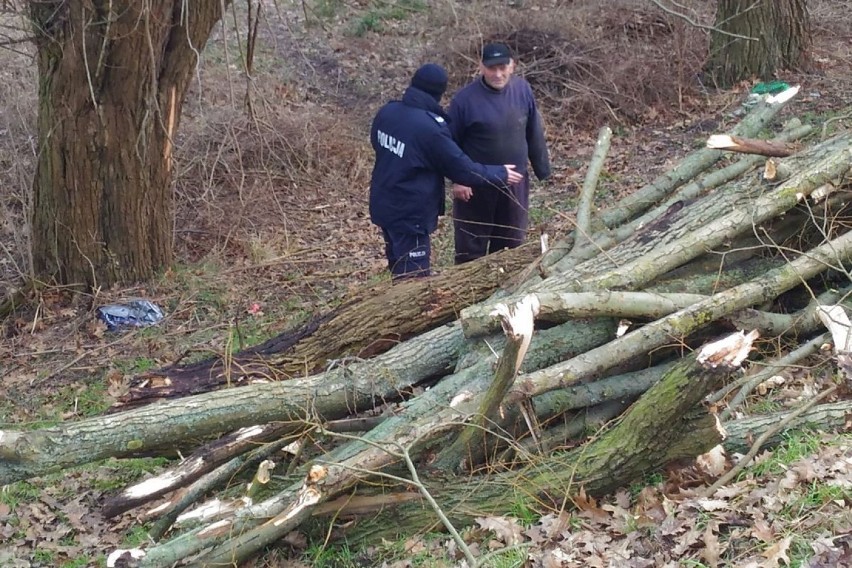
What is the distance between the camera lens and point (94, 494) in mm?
5879

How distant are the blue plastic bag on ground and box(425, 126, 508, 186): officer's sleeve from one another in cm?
335

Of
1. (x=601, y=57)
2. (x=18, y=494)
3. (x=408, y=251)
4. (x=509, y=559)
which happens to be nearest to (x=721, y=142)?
(x=408, y=251)

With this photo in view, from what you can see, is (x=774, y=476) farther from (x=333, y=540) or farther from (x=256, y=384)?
(x=256, y=384)

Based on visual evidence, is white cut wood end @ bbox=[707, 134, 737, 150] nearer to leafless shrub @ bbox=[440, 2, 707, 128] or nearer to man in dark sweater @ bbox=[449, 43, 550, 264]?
man in dark sweater @ bbox=[449, 43, 550, 264]

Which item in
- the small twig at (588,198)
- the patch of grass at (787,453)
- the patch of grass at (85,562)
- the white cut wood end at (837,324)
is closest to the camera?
the patch of grass at (787,453)

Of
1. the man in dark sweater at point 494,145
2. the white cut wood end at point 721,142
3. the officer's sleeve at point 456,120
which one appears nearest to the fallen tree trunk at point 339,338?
the man in dark sweater at point 494,145

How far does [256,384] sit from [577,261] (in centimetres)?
233

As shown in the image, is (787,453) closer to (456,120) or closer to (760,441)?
(760,441)

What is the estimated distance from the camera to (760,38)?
11.2 m

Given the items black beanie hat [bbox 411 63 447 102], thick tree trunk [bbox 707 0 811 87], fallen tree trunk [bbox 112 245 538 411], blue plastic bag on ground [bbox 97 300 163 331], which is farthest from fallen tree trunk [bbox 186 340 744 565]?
thick tree trunk [bbox 707 0 811 87]

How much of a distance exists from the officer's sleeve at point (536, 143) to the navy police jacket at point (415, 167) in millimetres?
761

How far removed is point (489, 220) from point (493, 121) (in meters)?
0.86

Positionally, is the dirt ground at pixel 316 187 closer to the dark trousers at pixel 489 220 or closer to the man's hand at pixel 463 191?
the dark trousers at pixel 489 220

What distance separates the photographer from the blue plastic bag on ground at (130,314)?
7.99 m
